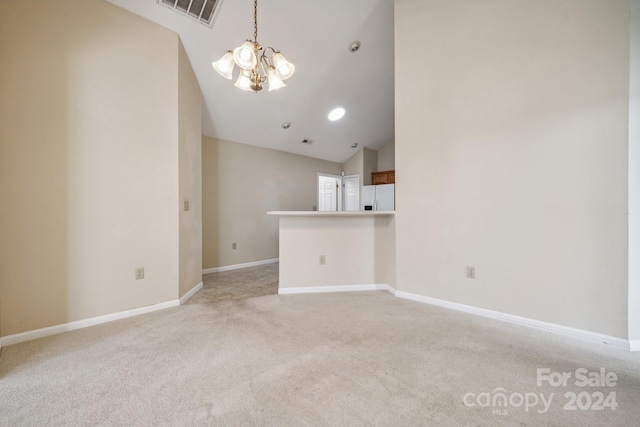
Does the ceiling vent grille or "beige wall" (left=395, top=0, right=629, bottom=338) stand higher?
the ceiling vent grille

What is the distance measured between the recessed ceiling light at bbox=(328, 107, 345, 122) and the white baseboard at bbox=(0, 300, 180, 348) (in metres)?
4.01

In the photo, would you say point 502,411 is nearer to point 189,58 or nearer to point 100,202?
point 100,202

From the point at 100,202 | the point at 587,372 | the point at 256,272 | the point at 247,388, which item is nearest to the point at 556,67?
the point at 587,372

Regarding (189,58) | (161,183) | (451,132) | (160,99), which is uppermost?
(189,58)

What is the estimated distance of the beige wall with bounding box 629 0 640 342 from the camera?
184 cm

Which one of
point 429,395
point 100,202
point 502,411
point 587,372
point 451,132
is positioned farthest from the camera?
point 451,132

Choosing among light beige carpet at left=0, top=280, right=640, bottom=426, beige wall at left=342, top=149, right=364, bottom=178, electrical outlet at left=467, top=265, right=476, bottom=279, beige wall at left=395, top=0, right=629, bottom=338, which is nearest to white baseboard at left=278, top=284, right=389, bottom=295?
beige wall at left=395, top=0, right=629, bottom=338

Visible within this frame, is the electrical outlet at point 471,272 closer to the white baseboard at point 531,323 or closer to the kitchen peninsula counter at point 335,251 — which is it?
the white baseboard at point 531,323

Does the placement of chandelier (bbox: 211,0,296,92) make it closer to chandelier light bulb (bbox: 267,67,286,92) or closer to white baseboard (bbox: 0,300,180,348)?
chandelier light bulb (bbox: 267,67,286,92)

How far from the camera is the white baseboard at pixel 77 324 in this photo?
198 centimetres

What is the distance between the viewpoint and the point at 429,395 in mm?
1363

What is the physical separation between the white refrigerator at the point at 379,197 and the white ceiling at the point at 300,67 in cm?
145

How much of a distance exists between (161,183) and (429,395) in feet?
9.70

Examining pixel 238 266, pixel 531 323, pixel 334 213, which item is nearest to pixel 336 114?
pixel 334 213
